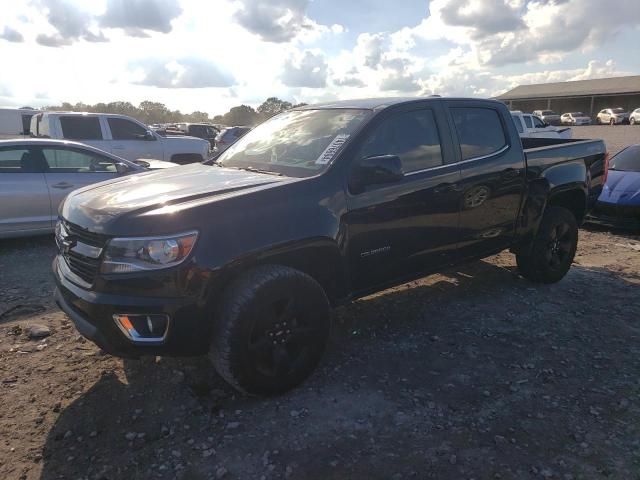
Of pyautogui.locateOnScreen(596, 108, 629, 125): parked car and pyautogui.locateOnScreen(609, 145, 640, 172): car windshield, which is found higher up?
pyautogui.locateOnScreen(596, 108, 629, 125): parked car

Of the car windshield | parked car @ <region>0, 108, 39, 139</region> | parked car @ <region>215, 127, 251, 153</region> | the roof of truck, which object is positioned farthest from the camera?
parked car @ <region>215, 127, 251, 153</region>

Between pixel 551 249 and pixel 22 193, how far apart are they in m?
6.51

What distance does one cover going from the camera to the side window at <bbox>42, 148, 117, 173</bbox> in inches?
274

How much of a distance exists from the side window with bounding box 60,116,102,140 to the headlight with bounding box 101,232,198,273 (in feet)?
30.1

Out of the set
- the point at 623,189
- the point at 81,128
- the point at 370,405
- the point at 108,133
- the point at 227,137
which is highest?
the point at 81,128

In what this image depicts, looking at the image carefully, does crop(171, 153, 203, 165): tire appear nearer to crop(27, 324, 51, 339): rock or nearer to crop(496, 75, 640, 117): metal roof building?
crop(27, 324, 51, 339): rock

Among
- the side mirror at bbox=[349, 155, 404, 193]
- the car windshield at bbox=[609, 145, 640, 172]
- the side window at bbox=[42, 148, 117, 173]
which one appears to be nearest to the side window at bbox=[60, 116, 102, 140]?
the side window at bbox=[42, 148, 117, 173]

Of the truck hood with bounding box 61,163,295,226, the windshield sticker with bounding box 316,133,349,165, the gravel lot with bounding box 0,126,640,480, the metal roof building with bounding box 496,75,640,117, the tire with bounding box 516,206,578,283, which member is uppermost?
the metal roof building with bounding box 496,75,640,117

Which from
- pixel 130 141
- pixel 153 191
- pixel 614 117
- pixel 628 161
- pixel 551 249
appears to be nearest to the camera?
pixel 153 191

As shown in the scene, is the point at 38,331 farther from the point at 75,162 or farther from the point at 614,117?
the point at 614,117

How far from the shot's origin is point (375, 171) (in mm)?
3346

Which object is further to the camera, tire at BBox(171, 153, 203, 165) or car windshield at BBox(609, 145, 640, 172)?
tire at BBox(171, 153, 203, 165)

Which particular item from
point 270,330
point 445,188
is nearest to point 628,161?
point 445,188

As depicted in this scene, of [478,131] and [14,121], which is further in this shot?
[14,121]
